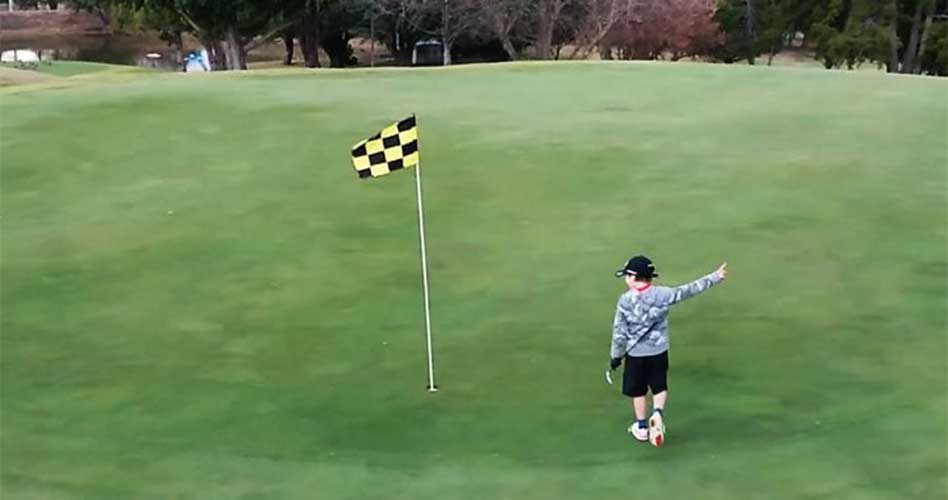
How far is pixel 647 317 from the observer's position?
6.61 metres

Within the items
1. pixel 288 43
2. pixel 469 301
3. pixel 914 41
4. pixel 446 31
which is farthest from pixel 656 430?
pixel 288 43

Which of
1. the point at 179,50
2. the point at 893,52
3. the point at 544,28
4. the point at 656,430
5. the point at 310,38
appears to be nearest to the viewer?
the point at 656,430

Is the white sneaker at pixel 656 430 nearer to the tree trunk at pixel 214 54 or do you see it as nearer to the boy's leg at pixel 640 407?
the boy's leg at pixel 640 407

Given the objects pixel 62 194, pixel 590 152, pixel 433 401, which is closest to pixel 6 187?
pixel 62 194

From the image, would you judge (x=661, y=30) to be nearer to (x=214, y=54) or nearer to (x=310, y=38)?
(x=310, y=38)

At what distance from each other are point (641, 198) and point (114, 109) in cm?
869

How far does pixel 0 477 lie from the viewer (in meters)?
6.51

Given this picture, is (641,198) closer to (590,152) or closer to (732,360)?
(590,152)

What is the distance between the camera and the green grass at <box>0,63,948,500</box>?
6.57 meters

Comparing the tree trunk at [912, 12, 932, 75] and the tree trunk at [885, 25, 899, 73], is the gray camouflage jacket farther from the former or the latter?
the tree trunk at [912, 12, 932, 75]

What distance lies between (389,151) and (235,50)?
36517 mm

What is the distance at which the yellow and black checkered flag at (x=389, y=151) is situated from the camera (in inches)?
314

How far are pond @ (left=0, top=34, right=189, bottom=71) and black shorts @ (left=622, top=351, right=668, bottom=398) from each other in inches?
1968

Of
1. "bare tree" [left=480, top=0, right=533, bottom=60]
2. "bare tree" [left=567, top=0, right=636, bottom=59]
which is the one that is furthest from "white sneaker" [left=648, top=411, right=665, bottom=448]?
"bare tree" [left=567, top=0, right=636, bottom=59]
